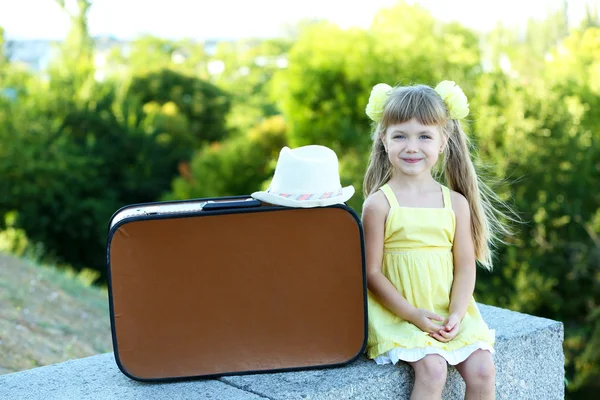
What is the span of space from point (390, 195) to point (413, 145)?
0.52 ft

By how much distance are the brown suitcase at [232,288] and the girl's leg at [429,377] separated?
0.18 meters

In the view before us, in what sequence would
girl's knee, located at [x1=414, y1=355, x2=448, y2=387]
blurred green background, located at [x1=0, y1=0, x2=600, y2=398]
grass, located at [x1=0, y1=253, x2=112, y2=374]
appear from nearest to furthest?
girl's knee, located at [x1=414, y1=355, x2=448, y2=387] → grass, located at [x1=0, y1=253, x2=112, y2=374] → blurred green background, located at [x1=0, y1=0, x2=600, y2=398]

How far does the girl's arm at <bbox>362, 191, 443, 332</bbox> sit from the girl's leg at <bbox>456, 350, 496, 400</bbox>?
13 cm

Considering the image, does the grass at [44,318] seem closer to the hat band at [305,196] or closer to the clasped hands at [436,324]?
the hat band at [305,196]

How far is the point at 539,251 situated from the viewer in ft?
32.2

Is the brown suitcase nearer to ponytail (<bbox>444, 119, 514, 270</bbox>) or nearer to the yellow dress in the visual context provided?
the yellow dress

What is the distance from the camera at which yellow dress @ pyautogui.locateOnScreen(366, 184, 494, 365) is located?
2062 mm

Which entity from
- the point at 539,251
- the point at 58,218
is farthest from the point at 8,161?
the point at 539,251

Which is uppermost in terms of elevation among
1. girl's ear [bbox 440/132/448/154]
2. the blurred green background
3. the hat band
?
girl's ear [bbox 440/132/448/154]

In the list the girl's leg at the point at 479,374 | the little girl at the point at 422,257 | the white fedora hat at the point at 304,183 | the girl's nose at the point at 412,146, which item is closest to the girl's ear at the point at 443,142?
the little girl at the point at 422,257

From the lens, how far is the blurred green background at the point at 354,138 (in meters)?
9.75

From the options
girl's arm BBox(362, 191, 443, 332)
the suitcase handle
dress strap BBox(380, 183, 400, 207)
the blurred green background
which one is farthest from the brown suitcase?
the blurred green background

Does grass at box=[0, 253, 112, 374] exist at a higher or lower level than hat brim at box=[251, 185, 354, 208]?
lower

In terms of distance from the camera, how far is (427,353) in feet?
6.54
